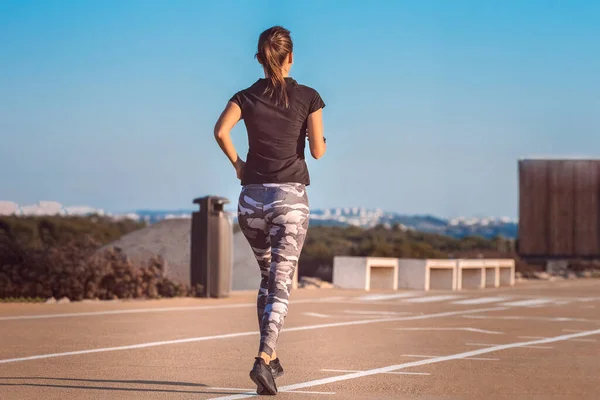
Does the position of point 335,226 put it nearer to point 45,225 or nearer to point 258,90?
point 45,225

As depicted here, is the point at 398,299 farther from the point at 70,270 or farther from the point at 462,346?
the point at 462,346

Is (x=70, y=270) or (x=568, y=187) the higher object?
(x=568, y=187)

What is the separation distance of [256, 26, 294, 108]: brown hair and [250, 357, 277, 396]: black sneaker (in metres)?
1.81

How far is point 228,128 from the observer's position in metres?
8.41

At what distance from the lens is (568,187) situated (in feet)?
178

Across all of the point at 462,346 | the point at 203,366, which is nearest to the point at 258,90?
the point at 203,366

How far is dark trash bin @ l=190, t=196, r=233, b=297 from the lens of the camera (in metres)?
20.5

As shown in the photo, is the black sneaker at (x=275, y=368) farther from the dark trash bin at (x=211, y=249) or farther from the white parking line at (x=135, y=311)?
the dark trash bin at (x=211, y=249)

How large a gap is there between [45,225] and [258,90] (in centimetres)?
5634

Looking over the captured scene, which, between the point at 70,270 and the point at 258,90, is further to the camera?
the point at 70,270

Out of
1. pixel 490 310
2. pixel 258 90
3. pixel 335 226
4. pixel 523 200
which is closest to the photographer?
pixel 258 90

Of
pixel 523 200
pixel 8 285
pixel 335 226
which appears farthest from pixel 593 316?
pixel 335 226

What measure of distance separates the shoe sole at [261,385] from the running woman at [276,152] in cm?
31

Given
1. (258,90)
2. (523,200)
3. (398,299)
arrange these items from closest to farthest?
(258,90), (398,299), (523,200)
